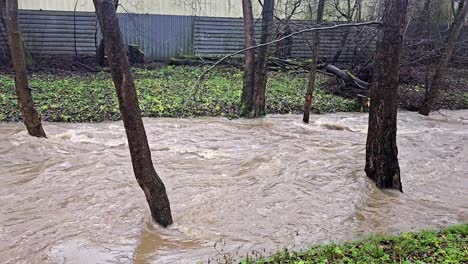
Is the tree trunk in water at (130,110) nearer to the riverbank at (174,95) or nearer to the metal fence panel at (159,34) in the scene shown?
the riverbank at (174,95)

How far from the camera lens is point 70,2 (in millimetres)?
20000

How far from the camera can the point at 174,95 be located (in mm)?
13930

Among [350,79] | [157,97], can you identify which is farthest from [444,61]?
[157,97]

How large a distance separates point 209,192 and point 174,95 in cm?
729

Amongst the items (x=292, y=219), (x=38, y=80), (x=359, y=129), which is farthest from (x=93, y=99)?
(x=292, y=219)

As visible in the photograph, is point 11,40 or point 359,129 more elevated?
point 11,40

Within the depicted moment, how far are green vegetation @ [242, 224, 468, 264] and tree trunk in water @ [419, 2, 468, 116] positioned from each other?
10.0m

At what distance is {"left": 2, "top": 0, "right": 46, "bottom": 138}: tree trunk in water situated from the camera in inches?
355

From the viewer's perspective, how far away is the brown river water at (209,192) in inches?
211

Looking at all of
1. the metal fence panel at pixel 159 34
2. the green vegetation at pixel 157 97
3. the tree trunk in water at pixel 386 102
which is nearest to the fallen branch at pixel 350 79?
the green vegetation at pixel 157 97

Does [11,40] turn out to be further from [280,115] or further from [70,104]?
[280,115]

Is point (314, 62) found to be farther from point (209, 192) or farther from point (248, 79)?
point (209, 192)

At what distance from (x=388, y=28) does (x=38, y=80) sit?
12.2 meters

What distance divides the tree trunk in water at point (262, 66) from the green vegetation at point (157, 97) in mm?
691
